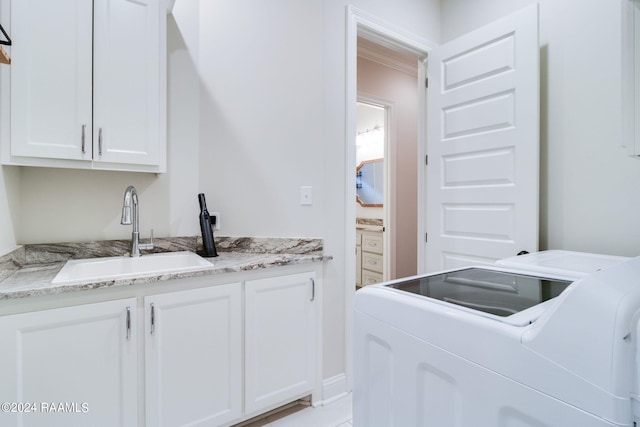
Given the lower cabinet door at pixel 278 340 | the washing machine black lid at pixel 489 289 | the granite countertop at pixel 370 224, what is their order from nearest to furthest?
the washing machine black lid at pixel 489 289
the lower cabinet door at pixel 278 340
the granite countertop at pixel 370 224

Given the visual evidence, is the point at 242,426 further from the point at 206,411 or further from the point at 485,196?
the point at 485,196

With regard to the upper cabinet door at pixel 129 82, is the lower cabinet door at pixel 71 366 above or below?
below

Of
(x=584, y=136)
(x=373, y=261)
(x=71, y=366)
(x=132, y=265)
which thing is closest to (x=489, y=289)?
(x=584, y=136)

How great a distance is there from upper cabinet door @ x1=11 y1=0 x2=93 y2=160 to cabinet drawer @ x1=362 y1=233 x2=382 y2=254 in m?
3.05

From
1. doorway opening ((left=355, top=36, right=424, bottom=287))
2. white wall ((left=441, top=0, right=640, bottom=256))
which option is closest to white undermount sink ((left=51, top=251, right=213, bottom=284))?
white wall ((left=441, top=0, right=640, bottom=256))

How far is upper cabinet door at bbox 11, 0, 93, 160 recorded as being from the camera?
1300 millimetres

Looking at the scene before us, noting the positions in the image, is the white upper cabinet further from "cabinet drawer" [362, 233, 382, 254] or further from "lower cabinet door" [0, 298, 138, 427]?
"cabinet drawer" [362, 233, 382, 254]

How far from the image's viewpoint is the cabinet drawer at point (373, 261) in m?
3.77

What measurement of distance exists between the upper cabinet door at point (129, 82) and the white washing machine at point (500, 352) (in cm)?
136

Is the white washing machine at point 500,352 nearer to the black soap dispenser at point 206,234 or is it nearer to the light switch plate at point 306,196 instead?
the light switch plate at point 306,196

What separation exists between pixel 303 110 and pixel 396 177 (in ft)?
6.50

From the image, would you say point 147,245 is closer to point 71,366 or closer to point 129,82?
point 71,366

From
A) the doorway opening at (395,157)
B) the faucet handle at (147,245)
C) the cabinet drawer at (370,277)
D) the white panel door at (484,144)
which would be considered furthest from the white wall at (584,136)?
the faucet handle at (147,245)

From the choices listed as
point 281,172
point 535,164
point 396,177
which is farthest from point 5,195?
point 396,177
